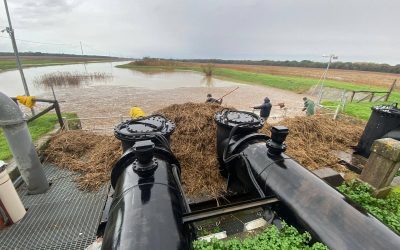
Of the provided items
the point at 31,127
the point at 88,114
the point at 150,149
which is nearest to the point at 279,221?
the point at 150,149

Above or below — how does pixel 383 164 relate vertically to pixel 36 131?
above

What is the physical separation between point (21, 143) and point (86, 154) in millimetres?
2464

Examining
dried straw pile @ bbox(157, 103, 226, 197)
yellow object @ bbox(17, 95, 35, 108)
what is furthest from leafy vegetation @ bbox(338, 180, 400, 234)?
yellow object @ bbox(17, 95, 35, 108)

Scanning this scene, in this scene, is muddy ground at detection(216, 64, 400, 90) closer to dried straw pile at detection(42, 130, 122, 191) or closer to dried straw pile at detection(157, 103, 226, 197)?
dried straw pile at detection(157, 103, 226, 197)

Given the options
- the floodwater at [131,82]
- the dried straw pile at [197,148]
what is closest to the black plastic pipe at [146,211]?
the dried straw pile at [197,148]

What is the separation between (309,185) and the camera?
2643mm

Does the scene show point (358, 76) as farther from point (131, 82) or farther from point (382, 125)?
point (382, 125)

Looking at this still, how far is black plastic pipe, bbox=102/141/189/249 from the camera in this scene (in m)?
1.78

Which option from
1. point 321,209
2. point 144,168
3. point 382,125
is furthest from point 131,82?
point 321,209

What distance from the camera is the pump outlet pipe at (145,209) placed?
5.85ft

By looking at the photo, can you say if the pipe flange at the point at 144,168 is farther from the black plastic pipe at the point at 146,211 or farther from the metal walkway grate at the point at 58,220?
the metal walkway grate at the point at 58,220

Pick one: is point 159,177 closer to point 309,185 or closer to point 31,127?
point 309,185

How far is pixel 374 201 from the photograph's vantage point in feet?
13.9

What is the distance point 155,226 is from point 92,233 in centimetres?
292
